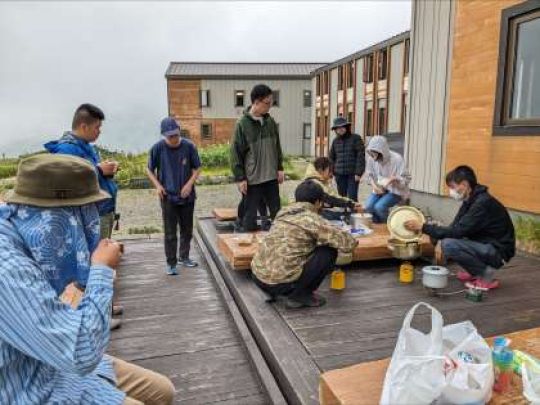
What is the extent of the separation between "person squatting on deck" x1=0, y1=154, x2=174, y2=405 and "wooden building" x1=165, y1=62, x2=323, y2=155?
31.1 m

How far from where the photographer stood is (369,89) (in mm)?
21531

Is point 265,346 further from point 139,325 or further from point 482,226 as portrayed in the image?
point 482,226

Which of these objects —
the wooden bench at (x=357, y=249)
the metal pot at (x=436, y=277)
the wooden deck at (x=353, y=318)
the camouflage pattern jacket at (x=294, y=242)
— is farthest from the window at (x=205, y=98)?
the metal pot at (x=436, y=277)

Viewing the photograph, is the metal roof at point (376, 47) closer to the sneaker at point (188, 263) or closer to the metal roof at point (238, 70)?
the metal roof at point (238, 70)

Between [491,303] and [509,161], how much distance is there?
2.65m

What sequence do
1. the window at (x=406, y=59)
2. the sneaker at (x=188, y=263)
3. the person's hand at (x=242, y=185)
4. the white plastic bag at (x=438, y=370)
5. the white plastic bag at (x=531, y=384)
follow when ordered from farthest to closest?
1. the window at (x=406, y=59)
2. the sneaker at (x=188, y=263)
3. the person's hand at (x=242, y=185)
4. the white plastic bag at (x=531, y=384)
5. the white plastic bag at (x=438, y=370)

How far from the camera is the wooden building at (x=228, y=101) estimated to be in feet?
107

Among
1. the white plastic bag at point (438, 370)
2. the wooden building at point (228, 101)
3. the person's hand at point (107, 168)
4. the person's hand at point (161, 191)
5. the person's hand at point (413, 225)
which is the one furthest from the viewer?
the wooden building at point (228, 101)

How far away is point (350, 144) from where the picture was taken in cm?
692

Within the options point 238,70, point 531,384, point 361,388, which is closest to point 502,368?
point 531,384

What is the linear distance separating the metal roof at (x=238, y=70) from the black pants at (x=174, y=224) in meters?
28.0

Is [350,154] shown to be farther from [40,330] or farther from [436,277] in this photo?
[40,330]

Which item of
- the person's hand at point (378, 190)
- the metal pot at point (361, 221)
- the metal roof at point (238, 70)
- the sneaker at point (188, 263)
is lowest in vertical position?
the sneaker at point (188, 263)

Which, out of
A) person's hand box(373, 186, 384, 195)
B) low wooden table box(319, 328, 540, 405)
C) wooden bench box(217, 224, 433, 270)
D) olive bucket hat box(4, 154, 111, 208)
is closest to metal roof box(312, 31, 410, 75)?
person's hand box(373, 186, 384, 195)
